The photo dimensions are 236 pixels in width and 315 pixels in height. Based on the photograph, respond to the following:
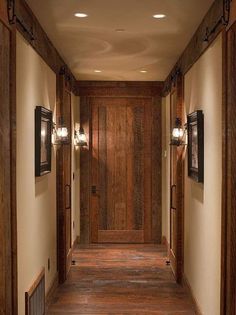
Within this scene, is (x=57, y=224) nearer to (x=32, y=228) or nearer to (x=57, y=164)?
(x=57, y=164)

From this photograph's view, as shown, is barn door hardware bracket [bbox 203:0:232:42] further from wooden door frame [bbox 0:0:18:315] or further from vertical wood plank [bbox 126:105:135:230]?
vertical wood plank [bbox 126:105:135:230]

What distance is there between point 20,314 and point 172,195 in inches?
135

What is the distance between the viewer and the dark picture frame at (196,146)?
4.18 metres

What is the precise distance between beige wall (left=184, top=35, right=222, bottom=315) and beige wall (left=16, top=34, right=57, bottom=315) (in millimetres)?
1426

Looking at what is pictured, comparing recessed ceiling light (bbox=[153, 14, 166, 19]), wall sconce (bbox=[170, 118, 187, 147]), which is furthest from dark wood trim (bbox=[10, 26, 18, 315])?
wall sconce (bbox=[170, 118, 187, 147])

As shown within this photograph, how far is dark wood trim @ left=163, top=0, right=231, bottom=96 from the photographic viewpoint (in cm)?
331

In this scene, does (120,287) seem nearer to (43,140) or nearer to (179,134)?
(179,134)

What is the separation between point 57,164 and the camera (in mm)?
5477

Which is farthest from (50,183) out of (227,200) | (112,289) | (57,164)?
(227,200)

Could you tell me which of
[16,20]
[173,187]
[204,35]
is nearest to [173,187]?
[173,187]

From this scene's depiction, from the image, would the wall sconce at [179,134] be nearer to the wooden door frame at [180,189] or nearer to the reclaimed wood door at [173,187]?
the wooden door frame at [180,189]

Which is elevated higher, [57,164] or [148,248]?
[57,164]

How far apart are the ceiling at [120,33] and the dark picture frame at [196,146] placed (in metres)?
0.81

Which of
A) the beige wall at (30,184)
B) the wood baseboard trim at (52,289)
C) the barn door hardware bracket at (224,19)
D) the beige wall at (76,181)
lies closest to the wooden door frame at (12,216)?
the beige wall at (30,184)
